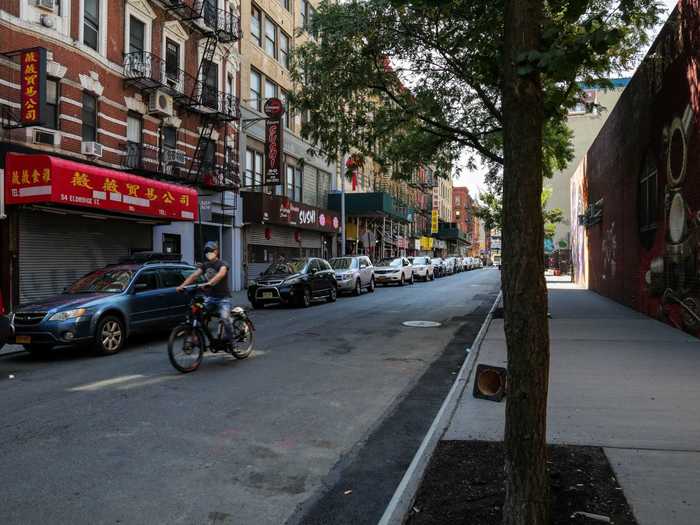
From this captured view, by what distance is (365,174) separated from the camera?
46250mm

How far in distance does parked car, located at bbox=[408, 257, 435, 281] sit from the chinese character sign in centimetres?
1193

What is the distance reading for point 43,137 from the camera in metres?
15.4

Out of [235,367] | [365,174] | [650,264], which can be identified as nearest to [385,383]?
[235,367]

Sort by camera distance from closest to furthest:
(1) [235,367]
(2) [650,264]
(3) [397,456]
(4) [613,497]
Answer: (4) [613,497] → (3) [397,456] → (1) [235,367] → (2) [650,264]

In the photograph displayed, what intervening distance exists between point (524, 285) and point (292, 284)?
49.9 ft

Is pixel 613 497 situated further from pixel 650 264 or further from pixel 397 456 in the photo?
pixel 650 264

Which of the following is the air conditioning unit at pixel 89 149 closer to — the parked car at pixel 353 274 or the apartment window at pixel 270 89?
the parked car at pixel 353 274

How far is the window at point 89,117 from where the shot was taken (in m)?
17.2

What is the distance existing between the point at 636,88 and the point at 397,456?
13.8 meters

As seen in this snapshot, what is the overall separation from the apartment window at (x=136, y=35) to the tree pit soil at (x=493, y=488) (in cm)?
1902

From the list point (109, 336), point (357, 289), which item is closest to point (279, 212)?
point (357, 289)

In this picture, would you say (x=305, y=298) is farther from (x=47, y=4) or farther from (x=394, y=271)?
(x=394, y=271)

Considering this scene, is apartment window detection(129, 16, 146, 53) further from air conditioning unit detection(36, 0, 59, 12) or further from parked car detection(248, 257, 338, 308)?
parked car detection(248, 257, 338, 308)

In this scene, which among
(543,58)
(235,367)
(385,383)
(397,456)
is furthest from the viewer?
(235,367)
